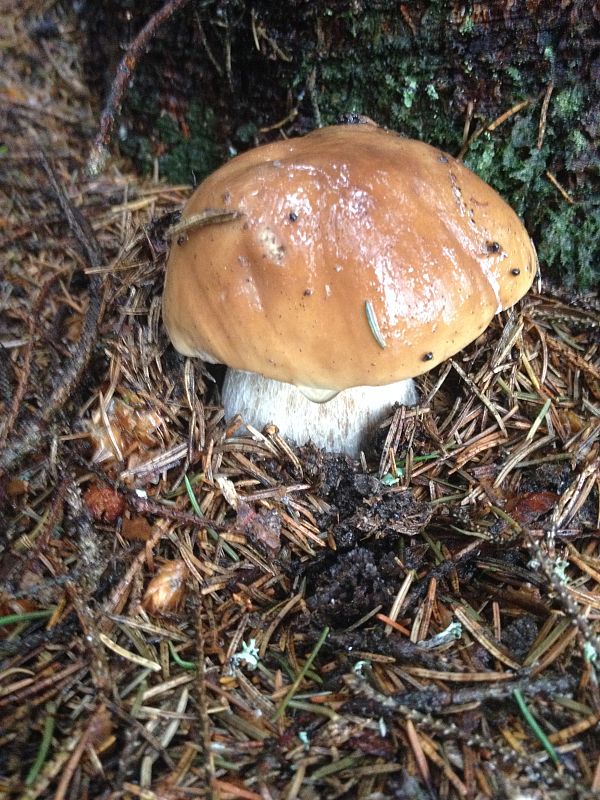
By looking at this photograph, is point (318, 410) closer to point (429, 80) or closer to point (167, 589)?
point (167, 589)

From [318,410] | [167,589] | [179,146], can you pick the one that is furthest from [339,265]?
[179,146]

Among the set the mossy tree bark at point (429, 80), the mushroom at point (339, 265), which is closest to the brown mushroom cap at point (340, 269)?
the mushroom at point (339, 265)

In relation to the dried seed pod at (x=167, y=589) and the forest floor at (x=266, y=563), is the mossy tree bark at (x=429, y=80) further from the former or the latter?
the dried seed pod at (x=167, y=589)

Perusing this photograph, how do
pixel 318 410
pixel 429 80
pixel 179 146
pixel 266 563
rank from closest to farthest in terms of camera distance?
pixel 266 563 < pixel 318 410 < pixel 429 80 < pixel 179 146

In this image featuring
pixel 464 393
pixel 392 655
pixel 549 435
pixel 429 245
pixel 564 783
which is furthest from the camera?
pixel 464 393

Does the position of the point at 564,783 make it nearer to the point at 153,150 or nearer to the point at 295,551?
the point at 295,551

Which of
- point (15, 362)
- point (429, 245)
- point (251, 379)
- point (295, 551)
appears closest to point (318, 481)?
point (295, 551)

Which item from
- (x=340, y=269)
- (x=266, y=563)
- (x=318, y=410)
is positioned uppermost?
(x=340, y=269)
